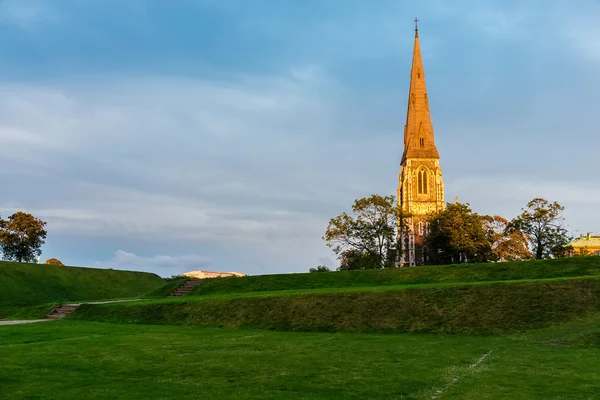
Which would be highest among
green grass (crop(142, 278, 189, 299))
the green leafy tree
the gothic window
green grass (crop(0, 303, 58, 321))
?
the gothic window

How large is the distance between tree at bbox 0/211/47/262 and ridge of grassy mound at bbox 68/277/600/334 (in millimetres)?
63545

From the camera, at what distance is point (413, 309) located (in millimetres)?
29453

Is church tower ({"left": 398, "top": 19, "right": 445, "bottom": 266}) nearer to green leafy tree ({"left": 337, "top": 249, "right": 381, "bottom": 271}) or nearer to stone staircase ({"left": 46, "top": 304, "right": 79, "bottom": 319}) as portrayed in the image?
green leafy tree ({"left": 337, "top": 249, "right": 381, "bottom": 271})

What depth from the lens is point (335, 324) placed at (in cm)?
2919

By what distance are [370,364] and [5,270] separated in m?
53.6

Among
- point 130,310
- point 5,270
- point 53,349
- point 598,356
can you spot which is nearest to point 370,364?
point 598,356

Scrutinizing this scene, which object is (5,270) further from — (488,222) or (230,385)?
(488,222)

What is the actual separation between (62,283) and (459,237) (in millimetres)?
59982

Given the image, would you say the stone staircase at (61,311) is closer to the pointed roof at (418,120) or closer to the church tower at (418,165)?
the church tower at (418,165)

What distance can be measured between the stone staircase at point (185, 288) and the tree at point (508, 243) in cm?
5064

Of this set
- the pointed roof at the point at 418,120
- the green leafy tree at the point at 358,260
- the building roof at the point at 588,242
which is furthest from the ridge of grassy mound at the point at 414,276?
the building roof at the point at 588,242

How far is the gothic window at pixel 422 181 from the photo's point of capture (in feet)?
454

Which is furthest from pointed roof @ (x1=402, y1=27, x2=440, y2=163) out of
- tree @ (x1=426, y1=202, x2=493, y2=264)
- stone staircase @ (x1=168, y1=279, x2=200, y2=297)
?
stone staircase @ (x1=168, y1=279, x2=200, y2=297)

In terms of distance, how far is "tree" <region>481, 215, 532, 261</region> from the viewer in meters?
80.6
